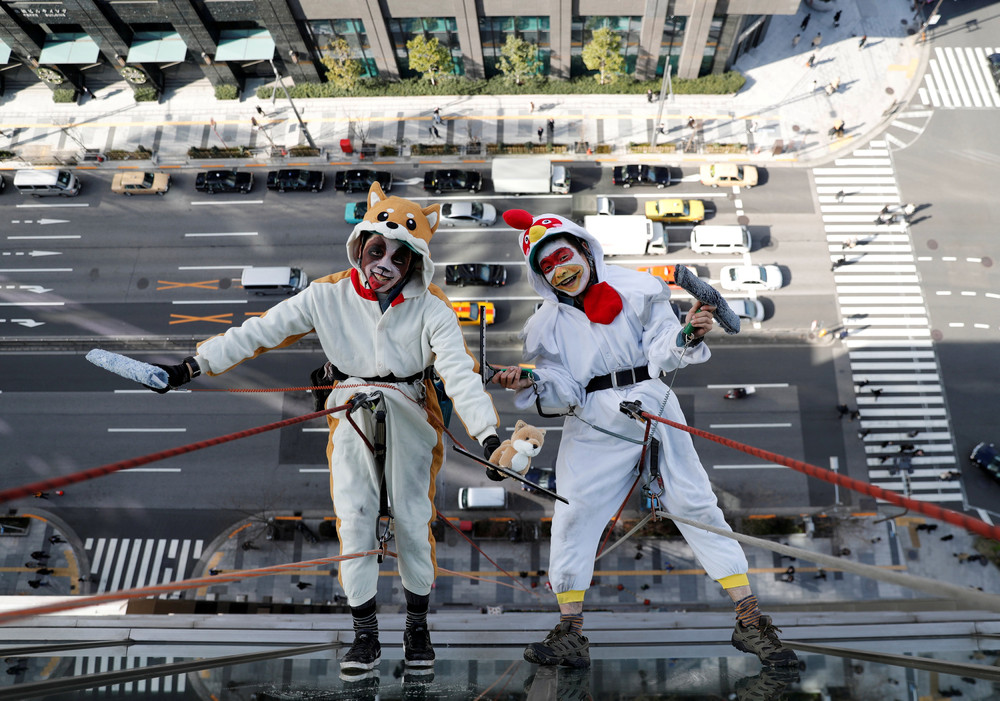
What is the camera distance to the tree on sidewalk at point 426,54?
37.5m

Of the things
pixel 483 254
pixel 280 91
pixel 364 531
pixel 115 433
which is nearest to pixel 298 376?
pixel 115 433

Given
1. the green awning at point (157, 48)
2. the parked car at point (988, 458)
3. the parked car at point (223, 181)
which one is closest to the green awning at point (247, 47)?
the green awning at point (157, 48)

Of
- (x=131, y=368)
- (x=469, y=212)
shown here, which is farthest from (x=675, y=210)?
(x=131, y=368)

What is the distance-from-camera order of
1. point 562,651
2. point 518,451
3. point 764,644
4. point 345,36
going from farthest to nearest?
1. point 345,36
2. point 562,651
3. point 764,644
4. point 518,451

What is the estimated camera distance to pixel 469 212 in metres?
36.3

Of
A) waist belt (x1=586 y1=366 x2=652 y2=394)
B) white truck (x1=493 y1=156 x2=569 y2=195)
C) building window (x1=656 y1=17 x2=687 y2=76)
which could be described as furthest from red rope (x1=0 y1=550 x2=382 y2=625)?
building window (x1=656 y1=17 x2=687 y2=76)

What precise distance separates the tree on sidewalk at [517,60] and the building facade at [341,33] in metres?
0.84

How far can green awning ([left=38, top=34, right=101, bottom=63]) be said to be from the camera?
39656mm

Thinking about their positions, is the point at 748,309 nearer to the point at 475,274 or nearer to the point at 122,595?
the point at 475,274

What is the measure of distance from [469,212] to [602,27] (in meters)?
14.0

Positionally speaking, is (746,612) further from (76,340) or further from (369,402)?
(76,340)

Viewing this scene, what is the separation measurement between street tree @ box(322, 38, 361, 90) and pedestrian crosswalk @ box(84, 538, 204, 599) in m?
28.3

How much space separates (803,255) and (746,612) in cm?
2878

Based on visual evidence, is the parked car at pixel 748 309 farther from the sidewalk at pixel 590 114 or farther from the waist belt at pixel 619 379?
the waist belt at pixel 619 379
